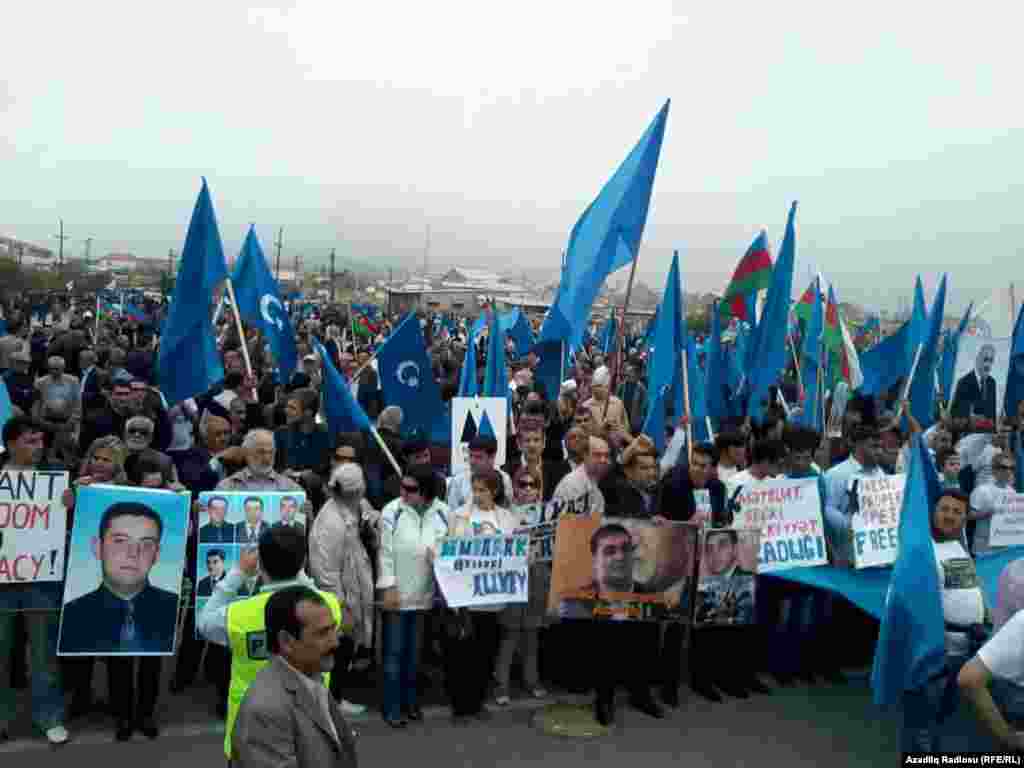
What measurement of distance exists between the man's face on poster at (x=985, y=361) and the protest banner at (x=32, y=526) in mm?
9603

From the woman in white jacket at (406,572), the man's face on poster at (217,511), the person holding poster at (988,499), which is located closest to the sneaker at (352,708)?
the woman in white jacket at (406,572)

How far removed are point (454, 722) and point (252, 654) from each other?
9.03ft

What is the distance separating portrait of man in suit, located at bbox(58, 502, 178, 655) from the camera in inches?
199

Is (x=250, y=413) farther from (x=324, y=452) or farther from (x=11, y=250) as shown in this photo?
(x=11, y=250)

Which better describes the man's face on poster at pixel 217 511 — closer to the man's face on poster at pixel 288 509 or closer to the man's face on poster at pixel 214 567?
the man's face on poster at pixel 214 567

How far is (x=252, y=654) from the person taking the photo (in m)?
3.39

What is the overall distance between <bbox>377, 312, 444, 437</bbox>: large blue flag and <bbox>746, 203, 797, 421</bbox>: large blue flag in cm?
352

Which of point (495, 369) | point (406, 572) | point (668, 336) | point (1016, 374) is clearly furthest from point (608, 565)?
point (1016, 374)

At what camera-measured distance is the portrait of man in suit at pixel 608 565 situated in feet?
19.1

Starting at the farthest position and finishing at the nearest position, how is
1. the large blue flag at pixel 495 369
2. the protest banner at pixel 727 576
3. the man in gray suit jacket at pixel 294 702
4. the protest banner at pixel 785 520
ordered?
1. the large blue flag at pixel 495 369
2. the protest banner at pixel 785 520
3. the protest banner at pixel 727 576
4. the man in gray suit jacket at pixel 294 702

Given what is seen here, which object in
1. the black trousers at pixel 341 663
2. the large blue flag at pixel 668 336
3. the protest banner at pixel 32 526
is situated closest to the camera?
the protest banner at pixel 32 526

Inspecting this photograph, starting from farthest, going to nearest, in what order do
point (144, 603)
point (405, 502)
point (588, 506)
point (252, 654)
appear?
point (588, 506) → point (405, 502) → point (144, 603) → point (252, 654)

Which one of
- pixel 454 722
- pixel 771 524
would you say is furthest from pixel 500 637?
pixel 771 524

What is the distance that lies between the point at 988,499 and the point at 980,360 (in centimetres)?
391
